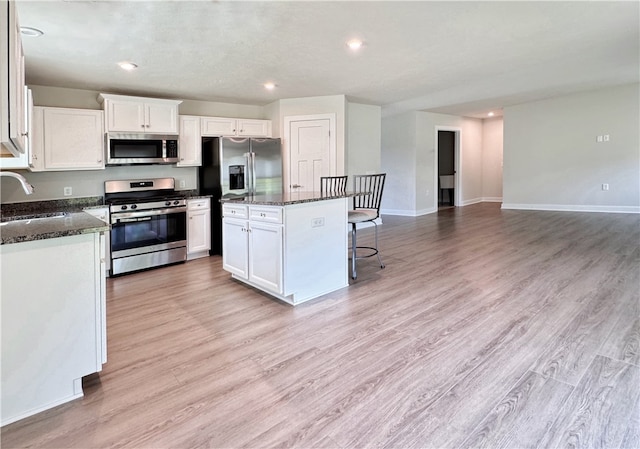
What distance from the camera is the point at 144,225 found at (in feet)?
14.3

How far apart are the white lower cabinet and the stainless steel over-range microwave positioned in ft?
2.20

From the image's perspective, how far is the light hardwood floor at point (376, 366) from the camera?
154 cm

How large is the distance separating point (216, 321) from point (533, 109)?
28.9ft

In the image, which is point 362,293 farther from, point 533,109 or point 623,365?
point 533,109

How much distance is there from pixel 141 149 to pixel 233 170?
1.20 metres

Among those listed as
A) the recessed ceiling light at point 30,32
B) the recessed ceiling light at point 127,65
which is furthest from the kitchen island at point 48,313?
the recessed ceiling light at point 127,65

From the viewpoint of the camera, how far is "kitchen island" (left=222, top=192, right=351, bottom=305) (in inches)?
119

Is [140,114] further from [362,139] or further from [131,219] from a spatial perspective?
[362,139]

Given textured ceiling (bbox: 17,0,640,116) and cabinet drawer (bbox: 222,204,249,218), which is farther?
cabinet drawer (bbox: 222,204,249,218)

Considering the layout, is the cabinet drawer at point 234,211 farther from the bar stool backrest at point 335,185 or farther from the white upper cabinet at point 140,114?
the white upper cabinet at point 140,114

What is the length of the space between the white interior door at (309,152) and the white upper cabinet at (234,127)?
0.46 m

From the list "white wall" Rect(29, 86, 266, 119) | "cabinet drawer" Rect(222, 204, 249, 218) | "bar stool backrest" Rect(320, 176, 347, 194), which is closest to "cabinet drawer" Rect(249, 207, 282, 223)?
"cabinet drawer" Rect(222, 204, 249, 218)

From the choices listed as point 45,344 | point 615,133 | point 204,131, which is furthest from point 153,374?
point 615,133

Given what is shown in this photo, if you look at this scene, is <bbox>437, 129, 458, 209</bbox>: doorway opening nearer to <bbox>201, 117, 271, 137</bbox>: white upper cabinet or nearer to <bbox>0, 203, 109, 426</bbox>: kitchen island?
<bbox>201, 117, 271, 137</bbox>: white upper cabinet
